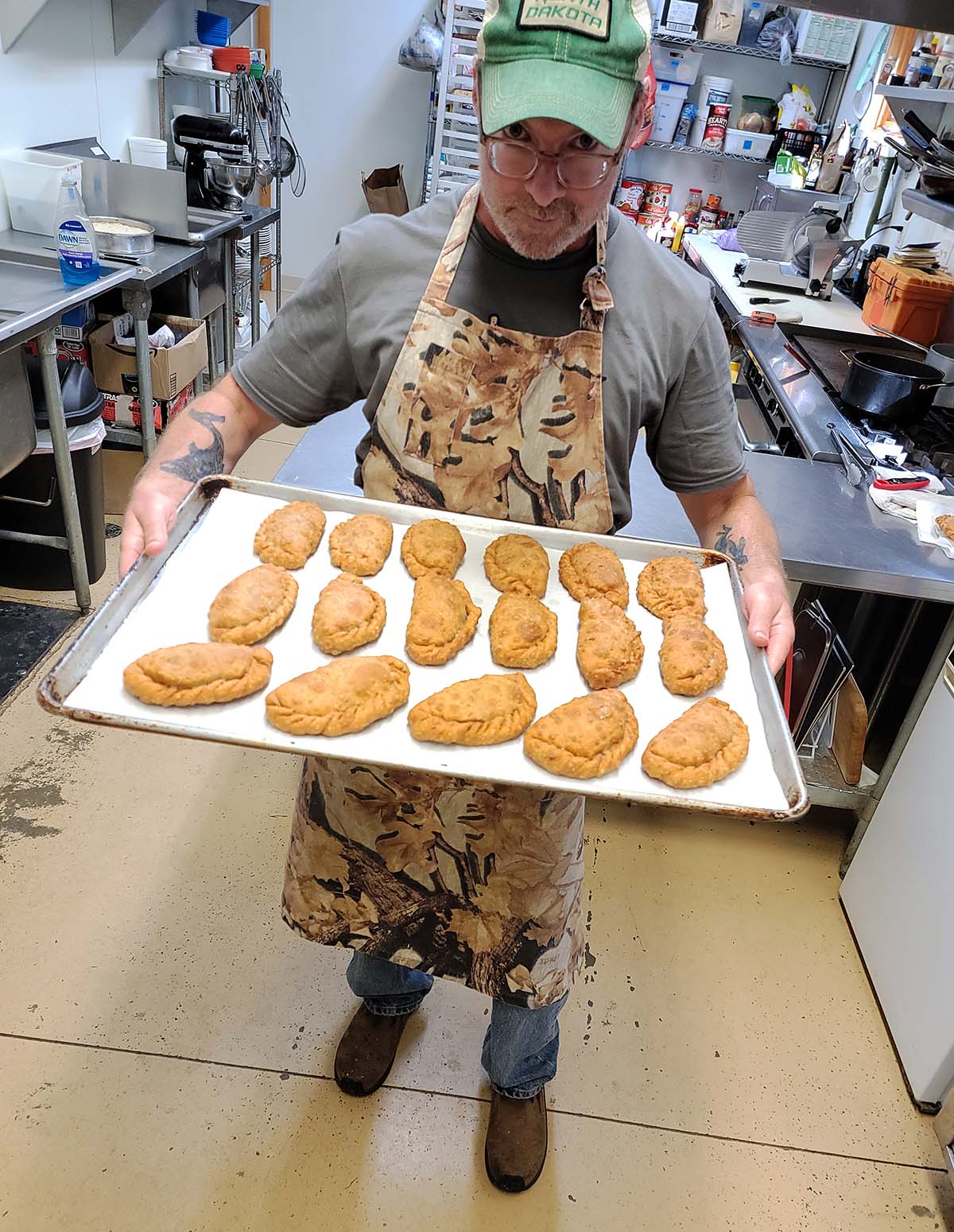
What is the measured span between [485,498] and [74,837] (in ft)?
4.95

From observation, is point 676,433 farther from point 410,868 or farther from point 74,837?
point 74,837

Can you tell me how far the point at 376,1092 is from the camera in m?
1.71

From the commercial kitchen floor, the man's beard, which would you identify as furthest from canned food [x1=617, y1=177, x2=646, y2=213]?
the man's beard

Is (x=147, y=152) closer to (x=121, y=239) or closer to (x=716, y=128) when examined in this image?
(x=121, y=239)

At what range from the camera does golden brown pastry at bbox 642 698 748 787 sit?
3.38ft

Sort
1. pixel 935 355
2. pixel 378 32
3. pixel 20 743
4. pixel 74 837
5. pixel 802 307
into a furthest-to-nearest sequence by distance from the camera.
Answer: pixel 378 32
pixel 802 307
pixel 935 355
pixel 20 743
pixel 74 837

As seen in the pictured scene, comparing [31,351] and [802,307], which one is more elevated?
[802,307]

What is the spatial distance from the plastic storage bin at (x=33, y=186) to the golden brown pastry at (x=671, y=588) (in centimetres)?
308

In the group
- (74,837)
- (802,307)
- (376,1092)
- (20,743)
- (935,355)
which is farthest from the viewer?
(802,307)

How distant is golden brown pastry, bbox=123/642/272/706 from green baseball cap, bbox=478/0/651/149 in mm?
742

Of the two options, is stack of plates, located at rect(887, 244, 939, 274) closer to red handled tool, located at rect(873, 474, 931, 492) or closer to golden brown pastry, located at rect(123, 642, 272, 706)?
red handled tool, located at rect(873, 474, 931, 492)

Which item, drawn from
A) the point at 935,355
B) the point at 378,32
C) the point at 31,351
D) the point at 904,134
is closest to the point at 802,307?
the point at 935,355

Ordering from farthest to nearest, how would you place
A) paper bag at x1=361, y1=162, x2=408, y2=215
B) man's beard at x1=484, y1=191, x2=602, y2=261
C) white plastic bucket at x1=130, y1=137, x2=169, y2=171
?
paper bag at x1=361, y1=162, x2=408, y2=215 < white plastic bucket at x1=130, y1=137, x2=169, y2=171 < man's beard at x1=484, y1=191, x2=602, y2=261

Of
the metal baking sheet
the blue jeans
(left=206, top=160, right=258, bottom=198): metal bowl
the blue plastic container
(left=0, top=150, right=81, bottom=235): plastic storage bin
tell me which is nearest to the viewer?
the metal baking sheet
